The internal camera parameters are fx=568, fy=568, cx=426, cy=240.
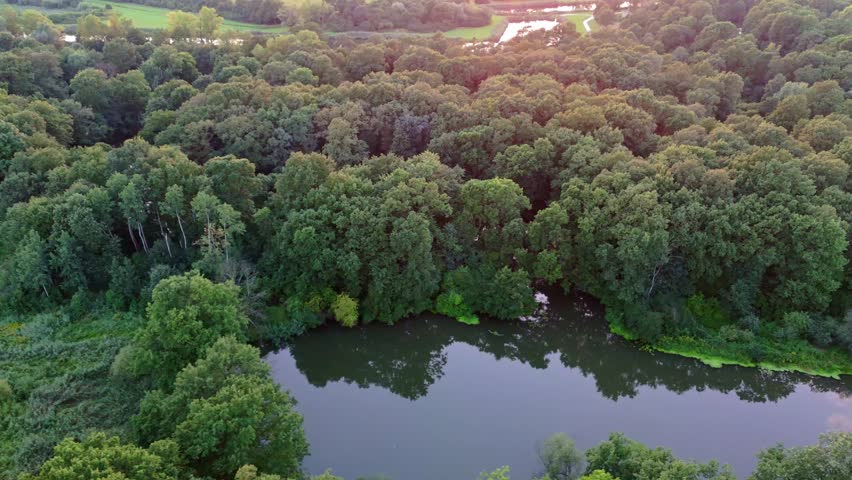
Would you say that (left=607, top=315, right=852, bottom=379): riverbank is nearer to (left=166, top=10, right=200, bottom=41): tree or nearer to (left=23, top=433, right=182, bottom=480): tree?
(left=23, top=433, right=182, bottom=480): tree

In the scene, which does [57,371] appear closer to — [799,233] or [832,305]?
[799,233]

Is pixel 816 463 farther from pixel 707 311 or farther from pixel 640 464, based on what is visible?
pixel 707 311

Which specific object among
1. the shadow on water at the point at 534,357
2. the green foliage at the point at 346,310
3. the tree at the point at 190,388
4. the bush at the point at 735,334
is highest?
the tree at the point at 190,388

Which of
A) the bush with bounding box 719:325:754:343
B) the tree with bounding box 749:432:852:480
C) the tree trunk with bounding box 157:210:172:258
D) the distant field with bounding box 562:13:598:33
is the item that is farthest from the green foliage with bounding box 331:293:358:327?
the distant field with bounding box 562:13:598:33

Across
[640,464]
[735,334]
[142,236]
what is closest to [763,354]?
[735,334]

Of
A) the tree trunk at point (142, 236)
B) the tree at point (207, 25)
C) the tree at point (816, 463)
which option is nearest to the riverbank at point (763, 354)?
the tree at point (816, 463)

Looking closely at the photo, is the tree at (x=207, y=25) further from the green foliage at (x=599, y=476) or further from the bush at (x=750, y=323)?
the green foliage at (x=599, y=476)

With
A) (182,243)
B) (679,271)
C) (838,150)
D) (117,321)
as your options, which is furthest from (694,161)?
(117,321)

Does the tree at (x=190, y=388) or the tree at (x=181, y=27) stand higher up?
the tree at (x=181, y=27)
